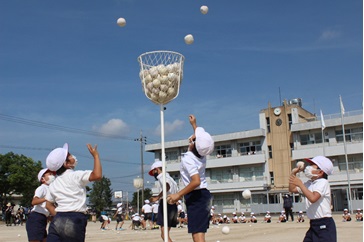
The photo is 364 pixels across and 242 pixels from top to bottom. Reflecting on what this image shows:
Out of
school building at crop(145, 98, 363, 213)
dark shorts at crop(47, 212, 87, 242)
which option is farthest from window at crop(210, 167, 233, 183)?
dark shorts at crop(47, 212, 87, 242)

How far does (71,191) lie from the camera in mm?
5758

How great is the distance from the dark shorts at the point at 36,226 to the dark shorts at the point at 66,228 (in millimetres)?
2219

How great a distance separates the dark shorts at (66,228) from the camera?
18.3ft

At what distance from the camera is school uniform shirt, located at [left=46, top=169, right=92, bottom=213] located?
18.8 ft

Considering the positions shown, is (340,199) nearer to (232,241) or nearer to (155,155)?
(155,155)

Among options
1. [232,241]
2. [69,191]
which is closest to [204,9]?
[69,191]

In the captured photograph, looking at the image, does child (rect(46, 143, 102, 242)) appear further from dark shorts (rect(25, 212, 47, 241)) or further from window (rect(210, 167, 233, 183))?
window (rect(210, 167, 233, 183))

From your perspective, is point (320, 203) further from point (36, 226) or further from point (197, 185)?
point (36, 226)

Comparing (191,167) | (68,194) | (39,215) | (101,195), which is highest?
(101,195)

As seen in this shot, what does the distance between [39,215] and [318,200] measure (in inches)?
183

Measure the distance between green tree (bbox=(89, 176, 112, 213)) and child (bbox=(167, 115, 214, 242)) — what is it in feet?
303

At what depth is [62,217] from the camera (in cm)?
564

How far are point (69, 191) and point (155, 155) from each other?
223 ft

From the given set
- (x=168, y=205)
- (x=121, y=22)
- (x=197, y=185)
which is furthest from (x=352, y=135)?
(x=197, y=185)
